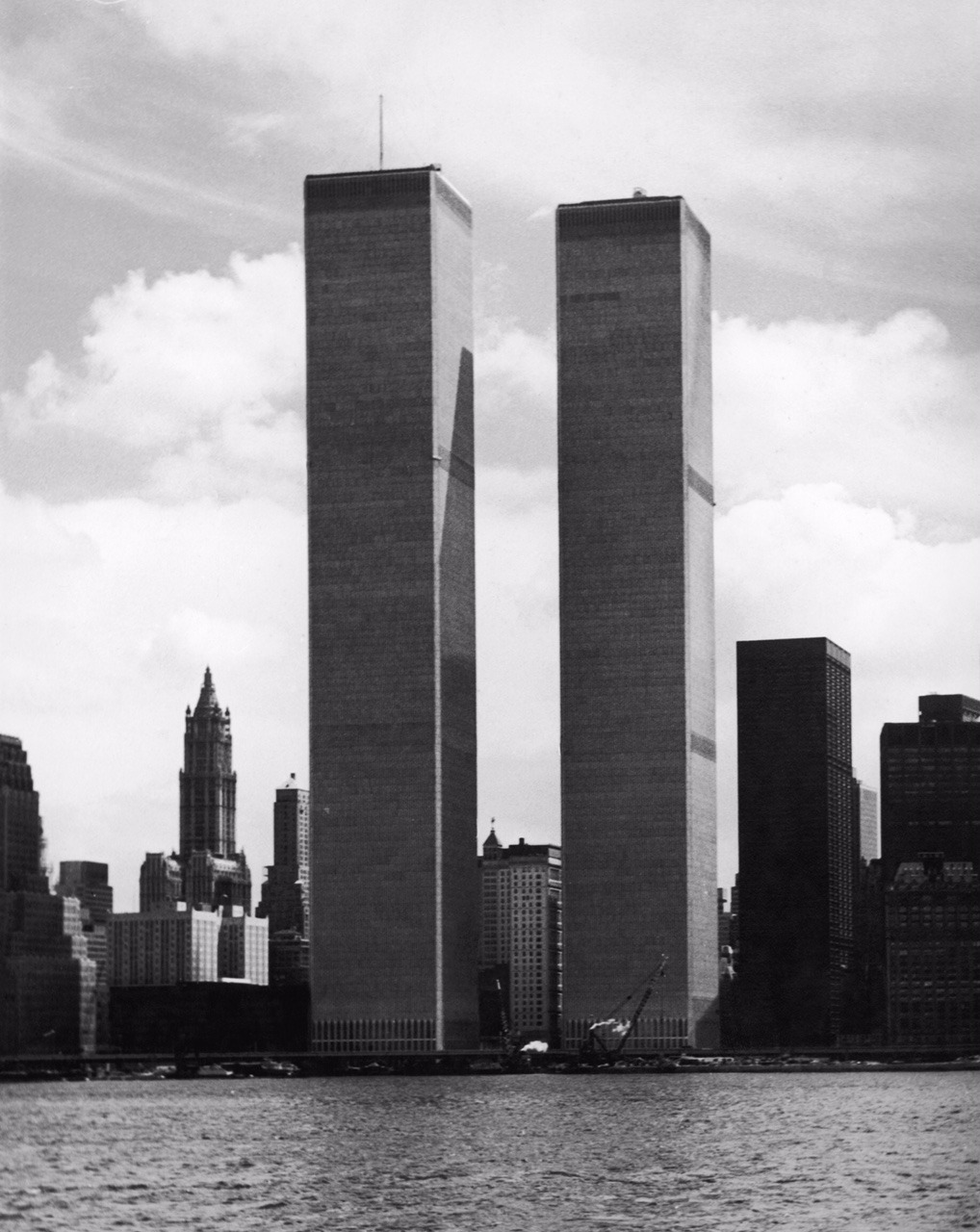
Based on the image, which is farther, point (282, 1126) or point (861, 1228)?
point (282, 1126)

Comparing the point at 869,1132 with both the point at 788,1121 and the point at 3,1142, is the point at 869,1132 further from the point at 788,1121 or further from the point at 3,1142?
the point at 3,1142

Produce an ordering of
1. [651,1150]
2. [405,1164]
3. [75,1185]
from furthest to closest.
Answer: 1. [651,1150]
2. [405,1164]
3. [75,1185]

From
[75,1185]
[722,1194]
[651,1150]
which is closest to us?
[722,1194]

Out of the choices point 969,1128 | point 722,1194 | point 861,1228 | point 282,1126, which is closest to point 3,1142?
point 282,1126

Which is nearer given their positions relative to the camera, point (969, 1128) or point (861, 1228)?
point (861, 1228)

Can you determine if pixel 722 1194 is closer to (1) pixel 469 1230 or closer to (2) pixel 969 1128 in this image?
(1) pixel 469 1230

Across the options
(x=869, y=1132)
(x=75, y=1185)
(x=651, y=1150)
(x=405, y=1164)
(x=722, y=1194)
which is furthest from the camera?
(x=869, y=1132)

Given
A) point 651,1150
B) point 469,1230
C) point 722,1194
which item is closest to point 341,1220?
point 469,1230

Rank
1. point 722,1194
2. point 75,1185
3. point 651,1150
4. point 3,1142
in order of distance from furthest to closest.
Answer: point 3,1142 → point 651,1150 → point 75,1185 → point 722,1194

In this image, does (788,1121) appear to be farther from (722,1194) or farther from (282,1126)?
(722,1194)
